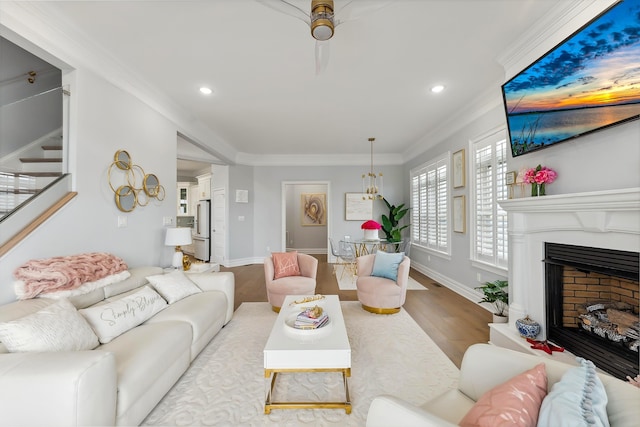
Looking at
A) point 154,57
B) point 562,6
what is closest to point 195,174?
point 154,57

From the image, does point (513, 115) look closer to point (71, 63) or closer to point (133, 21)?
point (133, 21)

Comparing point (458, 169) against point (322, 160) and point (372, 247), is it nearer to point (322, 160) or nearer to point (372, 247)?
point (372, 247)

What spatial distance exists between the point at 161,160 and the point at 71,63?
1411mm

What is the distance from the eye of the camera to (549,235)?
2281 millimetres

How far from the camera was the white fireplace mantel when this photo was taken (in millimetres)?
1688

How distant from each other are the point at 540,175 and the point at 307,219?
25.2 ft

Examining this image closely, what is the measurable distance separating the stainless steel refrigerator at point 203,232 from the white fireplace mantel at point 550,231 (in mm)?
6697

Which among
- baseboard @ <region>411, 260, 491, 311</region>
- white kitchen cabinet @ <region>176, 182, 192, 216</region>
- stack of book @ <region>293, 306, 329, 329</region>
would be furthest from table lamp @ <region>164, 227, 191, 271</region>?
white kitchen cabinet @ <region>176, 182, 192, 216</region>

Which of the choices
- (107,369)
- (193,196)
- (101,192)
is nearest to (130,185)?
(101,192)

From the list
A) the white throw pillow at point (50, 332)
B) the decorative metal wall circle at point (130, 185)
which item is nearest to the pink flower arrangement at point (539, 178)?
the white throw pillow at point (50, 332)

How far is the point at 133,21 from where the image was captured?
225cm

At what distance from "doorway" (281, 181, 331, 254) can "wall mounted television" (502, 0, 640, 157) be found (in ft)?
23.9

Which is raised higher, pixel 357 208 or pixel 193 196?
pixel 193 196

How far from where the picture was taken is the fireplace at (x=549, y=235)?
1.70 meters
